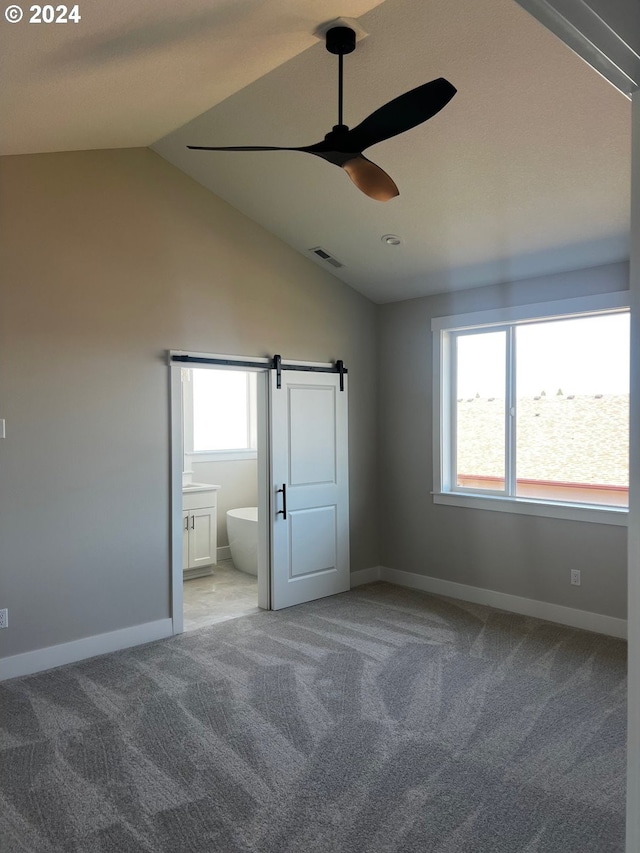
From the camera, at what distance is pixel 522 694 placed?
337 centimetres

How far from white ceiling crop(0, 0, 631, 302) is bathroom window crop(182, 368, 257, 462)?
254 cm

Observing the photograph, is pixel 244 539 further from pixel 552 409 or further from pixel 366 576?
pixel 552 409

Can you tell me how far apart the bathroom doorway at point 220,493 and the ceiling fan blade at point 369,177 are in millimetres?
2373

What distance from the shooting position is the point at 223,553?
6688 mm

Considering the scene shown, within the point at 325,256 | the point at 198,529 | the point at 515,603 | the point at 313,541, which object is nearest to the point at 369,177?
the point at 325,256

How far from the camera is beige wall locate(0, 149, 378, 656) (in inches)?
143

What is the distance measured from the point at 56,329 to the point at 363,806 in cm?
312

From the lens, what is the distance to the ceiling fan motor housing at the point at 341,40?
8.89 ft

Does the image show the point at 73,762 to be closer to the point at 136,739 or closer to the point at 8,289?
the point at 136,739

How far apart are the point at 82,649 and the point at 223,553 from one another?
286 centimetres

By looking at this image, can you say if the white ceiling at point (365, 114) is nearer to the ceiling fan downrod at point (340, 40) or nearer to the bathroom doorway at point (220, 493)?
the ceiling fan downrod at point (340, 40)

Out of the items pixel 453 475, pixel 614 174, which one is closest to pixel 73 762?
pixel 453 475

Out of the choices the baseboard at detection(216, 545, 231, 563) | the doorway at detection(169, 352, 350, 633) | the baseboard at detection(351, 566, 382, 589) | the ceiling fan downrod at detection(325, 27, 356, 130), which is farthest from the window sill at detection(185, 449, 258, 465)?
the ceiling fan downrod at detection(325, 27, 356, 130)

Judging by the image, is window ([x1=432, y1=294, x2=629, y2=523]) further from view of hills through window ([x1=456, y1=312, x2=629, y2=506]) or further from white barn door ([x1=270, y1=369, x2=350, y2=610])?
white barn door ([x1=270, y1=369, x2=350, y2=610])
